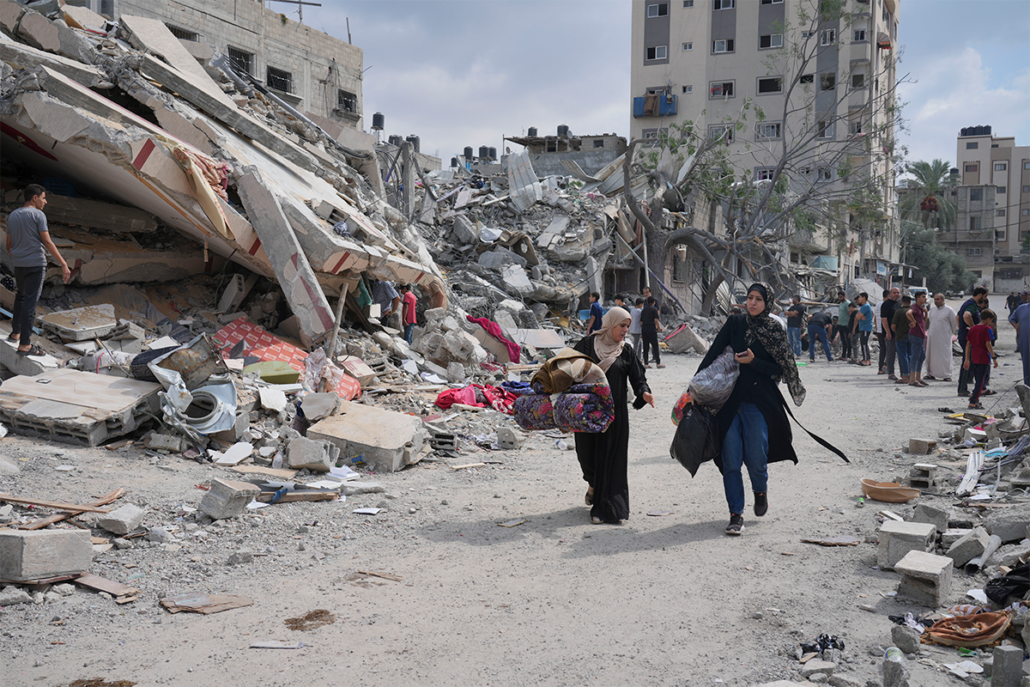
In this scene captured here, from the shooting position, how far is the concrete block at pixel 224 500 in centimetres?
482

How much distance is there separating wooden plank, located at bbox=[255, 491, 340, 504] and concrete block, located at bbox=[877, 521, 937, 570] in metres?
3.75

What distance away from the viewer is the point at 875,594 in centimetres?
374

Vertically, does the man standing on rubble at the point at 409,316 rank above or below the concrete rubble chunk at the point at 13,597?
above

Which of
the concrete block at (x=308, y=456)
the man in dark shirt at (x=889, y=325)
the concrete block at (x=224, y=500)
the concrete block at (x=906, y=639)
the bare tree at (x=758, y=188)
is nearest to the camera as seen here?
the concrete block at (x=906, y=639)

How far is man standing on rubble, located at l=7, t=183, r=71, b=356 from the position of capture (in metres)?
6.63

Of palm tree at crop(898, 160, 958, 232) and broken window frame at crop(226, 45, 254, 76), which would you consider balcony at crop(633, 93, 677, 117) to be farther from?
palm tree at crop(898, 160, 958, 232)

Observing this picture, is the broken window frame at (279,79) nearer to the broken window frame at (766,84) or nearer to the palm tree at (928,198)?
the broken window frame at (766,84)

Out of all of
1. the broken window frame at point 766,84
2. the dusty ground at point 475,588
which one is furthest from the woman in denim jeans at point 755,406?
the broken window frame at point 766,84

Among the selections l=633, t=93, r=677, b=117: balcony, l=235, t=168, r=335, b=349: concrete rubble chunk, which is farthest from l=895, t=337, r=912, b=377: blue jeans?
l=633, t=93, r=677, b=117: balcony

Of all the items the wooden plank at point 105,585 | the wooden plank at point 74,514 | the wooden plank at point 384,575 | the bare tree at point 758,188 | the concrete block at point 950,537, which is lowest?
the wooden plank at point 384,575

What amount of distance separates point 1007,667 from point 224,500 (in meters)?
4.30

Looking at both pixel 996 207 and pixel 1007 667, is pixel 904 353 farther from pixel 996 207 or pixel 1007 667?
pixel 996 207

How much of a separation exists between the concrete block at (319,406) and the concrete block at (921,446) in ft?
18.8

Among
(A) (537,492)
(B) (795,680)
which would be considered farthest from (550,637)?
(A) (537,492)
